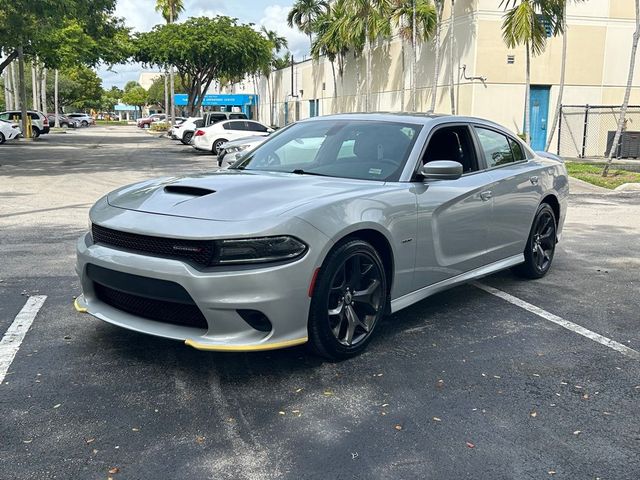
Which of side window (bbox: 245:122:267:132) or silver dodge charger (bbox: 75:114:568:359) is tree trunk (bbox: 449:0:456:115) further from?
silver dodge charger (bbox: 75:114:568:359)

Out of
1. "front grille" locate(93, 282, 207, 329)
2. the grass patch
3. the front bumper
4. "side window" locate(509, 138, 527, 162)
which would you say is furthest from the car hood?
the grass patch

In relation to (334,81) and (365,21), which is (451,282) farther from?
(334,81)

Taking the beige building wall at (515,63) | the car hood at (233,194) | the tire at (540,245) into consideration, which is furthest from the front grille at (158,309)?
the beige building wall at (515,63)

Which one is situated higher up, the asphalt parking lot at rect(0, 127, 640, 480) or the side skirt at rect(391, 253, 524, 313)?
the side skirt at rect(391, 253, 524, 313)

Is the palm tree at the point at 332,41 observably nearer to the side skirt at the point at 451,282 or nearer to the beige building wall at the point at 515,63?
the beige building wall at the point at 515,63

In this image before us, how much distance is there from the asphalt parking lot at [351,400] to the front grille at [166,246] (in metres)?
0.77

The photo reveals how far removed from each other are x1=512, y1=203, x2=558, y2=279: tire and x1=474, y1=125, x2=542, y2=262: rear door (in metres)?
0.15

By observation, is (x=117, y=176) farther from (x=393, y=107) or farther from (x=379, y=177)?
(x=393, y=107)

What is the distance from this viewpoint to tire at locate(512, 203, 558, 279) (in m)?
6.28

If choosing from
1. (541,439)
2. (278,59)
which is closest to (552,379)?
Answer: (541,439)

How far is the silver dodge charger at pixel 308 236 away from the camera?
12.0 feet

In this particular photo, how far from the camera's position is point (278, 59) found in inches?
2598

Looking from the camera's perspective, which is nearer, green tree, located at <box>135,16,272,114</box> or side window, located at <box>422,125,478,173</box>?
side window, located at <box>422,125,478,173</box>

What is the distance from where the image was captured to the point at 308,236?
379cm
